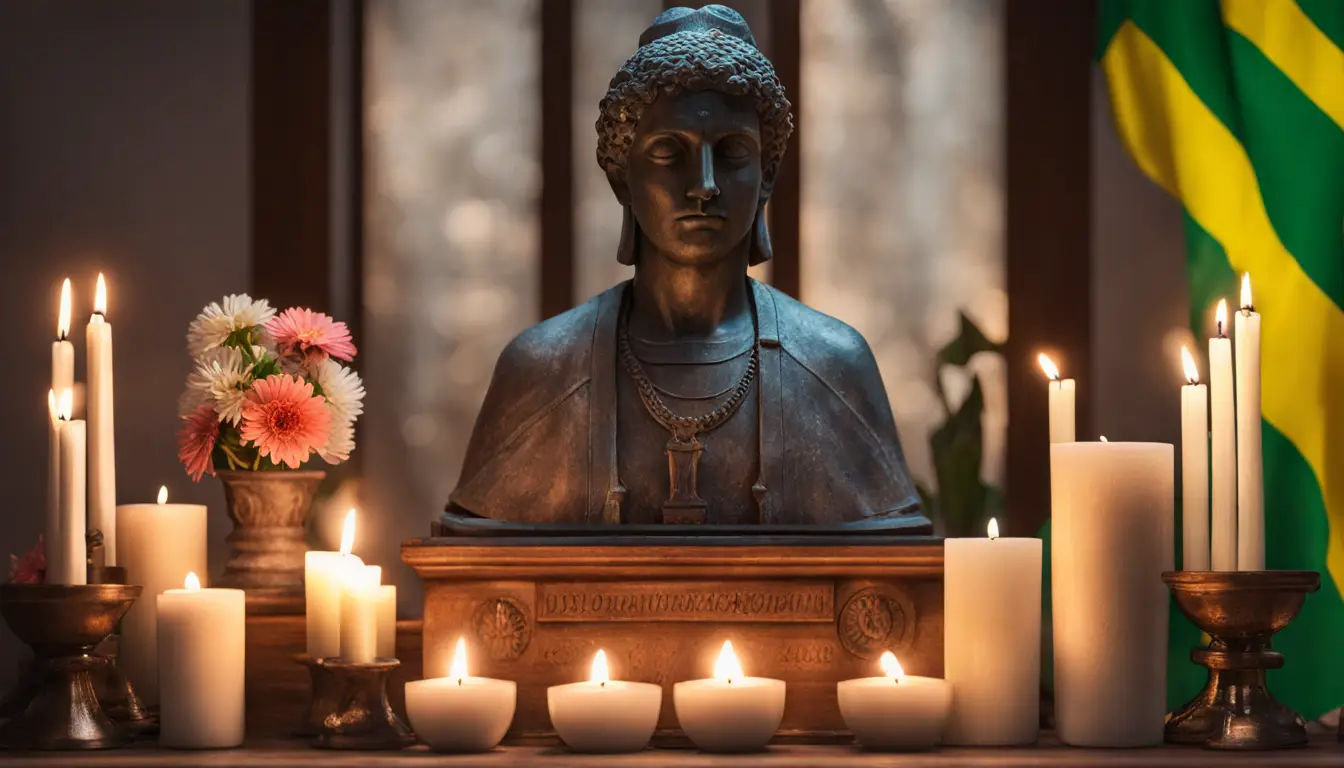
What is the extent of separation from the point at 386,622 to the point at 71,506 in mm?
427

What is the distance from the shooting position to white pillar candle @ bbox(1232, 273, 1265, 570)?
1938 mm

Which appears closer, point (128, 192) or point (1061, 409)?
point (1061, 409)

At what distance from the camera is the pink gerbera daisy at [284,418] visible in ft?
8.26

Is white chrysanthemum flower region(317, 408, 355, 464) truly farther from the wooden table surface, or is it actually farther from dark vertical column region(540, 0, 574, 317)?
dark vertical column region(540, 0, 574, 317)

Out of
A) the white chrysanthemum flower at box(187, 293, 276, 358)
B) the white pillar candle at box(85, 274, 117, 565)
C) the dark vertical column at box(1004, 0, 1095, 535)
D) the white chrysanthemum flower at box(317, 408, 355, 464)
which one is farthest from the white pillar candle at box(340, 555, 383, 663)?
the dark vertical column at box(1004, 0, 1095, 535)

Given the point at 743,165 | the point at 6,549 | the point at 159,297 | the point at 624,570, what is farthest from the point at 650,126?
the point at 6,549

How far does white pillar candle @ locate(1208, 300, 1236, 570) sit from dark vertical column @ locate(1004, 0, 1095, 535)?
6.76ft

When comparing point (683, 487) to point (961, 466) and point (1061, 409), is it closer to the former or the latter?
point (1061, 409)

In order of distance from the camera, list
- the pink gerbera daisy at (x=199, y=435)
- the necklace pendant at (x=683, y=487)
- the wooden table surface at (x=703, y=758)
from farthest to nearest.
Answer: the pink gerbera daisy at (x=199, y=435)
the necklace pendant at (x=683, y=487)
the wooden table surface at (x=703, y=758)

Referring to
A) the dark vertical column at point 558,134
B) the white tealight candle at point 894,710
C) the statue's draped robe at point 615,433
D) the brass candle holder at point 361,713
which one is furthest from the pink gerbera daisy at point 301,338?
the dark vertical column at point 558,134

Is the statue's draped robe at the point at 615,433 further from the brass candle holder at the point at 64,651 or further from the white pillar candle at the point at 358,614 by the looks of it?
the brass candle holder at the point at 64,651

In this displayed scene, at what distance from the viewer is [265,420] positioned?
8.27 ft

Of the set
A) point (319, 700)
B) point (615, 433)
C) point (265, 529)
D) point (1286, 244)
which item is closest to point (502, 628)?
point (319, 700)

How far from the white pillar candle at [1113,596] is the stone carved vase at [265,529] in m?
1.22
